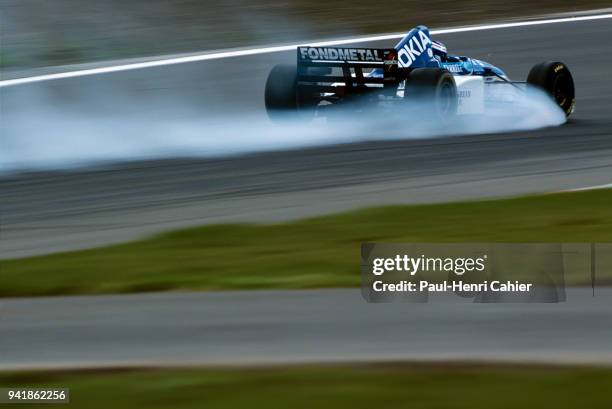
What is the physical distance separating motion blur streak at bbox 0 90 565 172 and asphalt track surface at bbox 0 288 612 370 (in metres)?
6.31

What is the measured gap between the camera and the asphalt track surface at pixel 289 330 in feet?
21.9

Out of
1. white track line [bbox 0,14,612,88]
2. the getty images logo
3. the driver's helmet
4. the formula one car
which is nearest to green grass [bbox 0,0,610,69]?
white track line [bbox 0,14,612,88]

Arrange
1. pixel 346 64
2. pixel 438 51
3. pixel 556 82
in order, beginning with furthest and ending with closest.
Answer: pixel 556 82, pixel 438 51, pixel 346 64

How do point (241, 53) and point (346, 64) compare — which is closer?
point (346, 64)

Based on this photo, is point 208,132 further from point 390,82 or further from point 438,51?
point 438,51

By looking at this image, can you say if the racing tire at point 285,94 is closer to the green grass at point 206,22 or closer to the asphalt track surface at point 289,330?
the green grass at point 206,22

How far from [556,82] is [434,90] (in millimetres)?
2148

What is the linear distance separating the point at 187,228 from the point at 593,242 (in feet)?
→ 10.3

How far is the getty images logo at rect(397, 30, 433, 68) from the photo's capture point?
15332 mm

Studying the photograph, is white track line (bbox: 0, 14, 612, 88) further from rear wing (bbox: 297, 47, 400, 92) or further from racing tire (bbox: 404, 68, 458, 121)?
racing tire (bbox: 404, 68, 458, 121)

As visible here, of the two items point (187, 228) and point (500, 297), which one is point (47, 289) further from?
point (500, 297)

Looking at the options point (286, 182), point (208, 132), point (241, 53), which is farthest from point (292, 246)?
point (241, 53)

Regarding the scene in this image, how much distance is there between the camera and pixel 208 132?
16328 mm

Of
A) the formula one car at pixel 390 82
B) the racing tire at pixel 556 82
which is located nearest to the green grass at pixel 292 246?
the formula one car at pixel 390 82
